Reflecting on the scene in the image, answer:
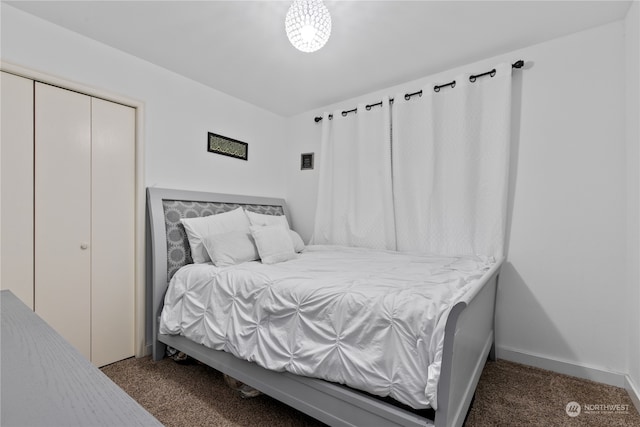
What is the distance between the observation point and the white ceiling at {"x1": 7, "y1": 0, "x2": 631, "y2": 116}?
1862 millimetres

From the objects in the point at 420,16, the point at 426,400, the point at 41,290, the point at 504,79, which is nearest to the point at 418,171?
the point at 504,79

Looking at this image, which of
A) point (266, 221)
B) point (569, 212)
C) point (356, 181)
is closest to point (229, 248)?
point (266, 221)

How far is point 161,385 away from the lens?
1969mm

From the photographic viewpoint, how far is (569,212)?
2150mm

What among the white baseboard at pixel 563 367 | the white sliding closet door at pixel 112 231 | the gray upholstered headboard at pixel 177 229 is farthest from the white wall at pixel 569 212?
the white sliding closet door at pixel 112 231

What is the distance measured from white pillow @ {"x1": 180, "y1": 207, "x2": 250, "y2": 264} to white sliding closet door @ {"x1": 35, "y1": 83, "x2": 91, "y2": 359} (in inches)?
26.7

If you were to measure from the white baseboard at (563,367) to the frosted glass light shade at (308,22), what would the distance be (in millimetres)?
2612

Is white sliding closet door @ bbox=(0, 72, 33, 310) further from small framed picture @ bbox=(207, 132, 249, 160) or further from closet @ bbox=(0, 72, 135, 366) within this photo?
small framed picture @ bbox=(207, 132, 249, 160)

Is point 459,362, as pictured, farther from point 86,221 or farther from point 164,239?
point 86,221

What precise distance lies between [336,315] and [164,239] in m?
1.63

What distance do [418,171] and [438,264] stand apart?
0.98m

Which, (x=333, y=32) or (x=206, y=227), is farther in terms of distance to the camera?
(x=206, y=227)

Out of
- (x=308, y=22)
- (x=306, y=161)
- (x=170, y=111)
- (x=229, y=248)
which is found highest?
(x=308, y=22)

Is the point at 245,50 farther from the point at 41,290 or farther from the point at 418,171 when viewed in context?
the point at 41,290
